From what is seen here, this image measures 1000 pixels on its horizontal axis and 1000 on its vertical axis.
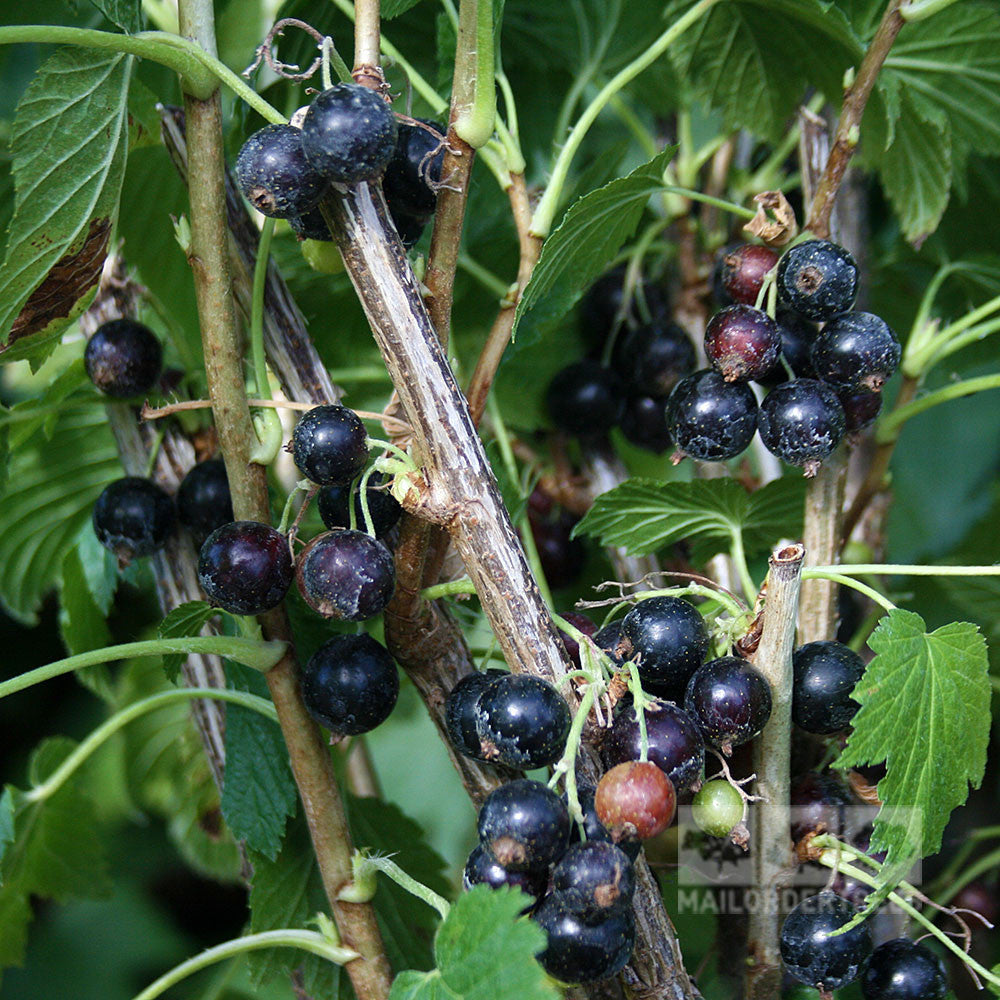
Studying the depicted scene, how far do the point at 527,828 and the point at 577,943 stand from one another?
6cm

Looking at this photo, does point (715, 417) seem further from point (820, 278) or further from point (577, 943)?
point (577, 943)

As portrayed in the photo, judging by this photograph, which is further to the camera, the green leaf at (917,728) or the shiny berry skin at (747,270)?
the shiny berry skin at (747,270)

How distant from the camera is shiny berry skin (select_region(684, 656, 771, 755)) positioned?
588mm

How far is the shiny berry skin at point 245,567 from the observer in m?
0.64

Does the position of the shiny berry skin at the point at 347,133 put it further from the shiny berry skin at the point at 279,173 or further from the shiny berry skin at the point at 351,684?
the shiny berry skin at the point at 351,684

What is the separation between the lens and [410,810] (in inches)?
63.8

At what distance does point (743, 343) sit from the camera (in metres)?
0.70

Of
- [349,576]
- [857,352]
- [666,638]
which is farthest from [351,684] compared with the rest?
Result: [857,352]

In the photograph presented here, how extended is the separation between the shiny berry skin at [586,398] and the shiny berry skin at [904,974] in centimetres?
59

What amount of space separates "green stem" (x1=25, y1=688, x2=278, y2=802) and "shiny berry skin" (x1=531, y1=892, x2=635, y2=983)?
28 cm

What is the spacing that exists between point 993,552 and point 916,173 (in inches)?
19.1

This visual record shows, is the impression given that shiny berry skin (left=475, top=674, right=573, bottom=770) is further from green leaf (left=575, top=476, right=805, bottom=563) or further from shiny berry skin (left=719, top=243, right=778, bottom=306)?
shiny berry skin (left=719, top=243, right=778, bottom=306)

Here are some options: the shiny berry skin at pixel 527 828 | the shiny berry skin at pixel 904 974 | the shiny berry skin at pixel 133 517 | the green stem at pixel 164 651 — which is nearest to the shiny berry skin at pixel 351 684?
the green stem at pixel 164 651

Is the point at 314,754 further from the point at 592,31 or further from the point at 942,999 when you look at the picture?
the point at 592,31
